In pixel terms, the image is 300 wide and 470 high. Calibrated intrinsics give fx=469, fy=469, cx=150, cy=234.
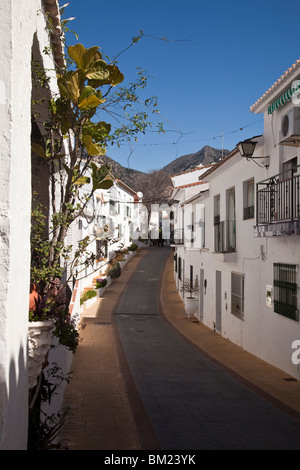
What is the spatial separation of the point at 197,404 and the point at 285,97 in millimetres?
7153

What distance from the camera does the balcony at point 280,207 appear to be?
34.3ft

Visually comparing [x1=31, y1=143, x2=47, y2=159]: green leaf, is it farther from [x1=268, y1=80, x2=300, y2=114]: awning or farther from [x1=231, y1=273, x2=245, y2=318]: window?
[x1=231, y1=273, x2=245, y2=318]: window

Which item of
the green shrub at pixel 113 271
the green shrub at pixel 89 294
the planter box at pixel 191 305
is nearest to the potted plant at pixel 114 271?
the green shrub at pixel 113 271

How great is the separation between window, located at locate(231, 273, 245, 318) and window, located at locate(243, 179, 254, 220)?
6.64 ft

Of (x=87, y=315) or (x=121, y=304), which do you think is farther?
(x=121, y=304)

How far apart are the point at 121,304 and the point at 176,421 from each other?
18028 mm

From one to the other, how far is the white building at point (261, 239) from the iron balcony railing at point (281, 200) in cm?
2

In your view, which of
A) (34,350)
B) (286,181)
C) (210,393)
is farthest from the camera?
(286,181)

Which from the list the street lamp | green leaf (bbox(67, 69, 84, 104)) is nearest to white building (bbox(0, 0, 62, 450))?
green leaf (bbox(67, 69, 84, 104))

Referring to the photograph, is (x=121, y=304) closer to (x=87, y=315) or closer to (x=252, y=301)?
(x=87, y=315)

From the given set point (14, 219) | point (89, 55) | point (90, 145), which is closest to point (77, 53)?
point (89, 55)

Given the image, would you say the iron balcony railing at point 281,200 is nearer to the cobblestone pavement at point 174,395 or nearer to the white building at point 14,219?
the cobblestone pavement at point 174,395

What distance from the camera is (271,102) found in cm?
1212
